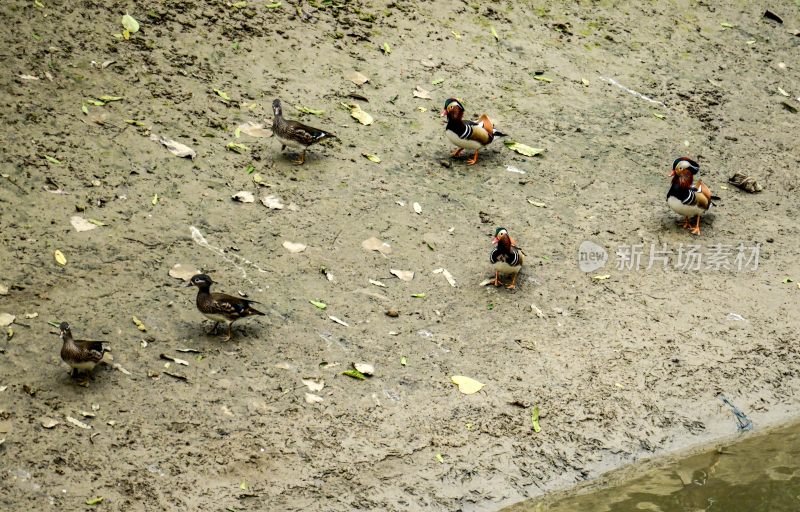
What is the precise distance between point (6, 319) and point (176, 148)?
A: 2.82 m

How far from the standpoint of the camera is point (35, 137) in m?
8.87

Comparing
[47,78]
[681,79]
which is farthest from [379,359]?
[681,79]

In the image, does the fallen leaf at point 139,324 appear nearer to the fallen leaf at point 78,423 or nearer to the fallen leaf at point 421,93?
the fallen leaf at point 78,423

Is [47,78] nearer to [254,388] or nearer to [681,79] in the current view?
[254,388]

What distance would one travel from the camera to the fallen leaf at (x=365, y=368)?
7.21 metres

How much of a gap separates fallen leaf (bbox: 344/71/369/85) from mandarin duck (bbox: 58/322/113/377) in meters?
5.23

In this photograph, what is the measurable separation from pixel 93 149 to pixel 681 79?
7.30m

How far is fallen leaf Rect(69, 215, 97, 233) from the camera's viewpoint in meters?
8.06

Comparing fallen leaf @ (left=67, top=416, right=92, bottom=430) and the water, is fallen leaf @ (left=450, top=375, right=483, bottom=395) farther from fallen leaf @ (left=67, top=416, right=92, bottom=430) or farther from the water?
fallen leaf @ (left=67, top=416, right=92, bottom=430)

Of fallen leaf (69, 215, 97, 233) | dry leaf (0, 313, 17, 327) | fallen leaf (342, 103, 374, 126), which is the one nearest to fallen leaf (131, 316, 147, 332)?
dry leaf (0, 313, 17, 327)

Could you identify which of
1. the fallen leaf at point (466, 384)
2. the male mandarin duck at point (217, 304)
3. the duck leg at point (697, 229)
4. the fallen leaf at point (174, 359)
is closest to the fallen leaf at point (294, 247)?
the male mandarin duck at point (217, 304)

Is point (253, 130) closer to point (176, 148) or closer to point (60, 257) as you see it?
point (176, 148)

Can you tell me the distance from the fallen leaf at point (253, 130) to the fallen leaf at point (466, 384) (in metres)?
3.86

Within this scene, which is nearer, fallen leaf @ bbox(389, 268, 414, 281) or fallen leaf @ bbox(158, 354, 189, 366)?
fallen leaf @ bbox(158, 354, 189, 366)
